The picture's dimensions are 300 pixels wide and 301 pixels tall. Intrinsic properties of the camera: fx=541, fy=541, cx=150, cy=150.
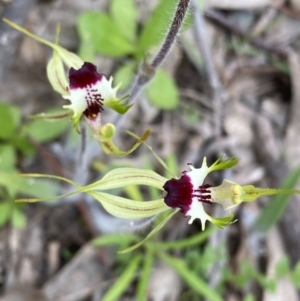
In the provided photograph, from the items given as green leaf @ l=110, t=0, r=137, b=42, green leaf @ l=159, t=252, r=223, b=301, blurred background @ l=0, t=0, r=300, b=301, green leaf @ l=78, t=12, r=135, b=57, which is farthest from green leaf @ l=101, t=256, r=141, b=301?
green leaf @ l=110, t=0, r=137, b=42

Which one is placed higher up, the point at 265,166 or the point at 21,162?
the point at 21,162

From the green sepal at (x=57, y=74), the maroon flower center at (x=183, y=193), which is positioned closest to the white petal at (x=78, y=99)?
the green sepal at (x=57, y=74)

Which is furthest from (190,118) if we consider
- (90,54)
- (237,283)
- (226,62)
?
(237,283)

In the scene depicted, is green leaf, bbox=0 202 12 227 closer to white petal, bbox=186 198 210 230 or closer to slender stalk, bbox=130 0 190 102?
slender stalk, bbox=130 0 190 102

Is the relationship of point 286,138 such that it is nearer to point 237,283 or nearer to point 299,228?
point 299,228

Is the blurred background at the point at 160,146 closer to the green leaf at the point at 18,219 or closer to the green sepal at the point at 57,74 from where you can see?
the green leaf at the point at 18,219
